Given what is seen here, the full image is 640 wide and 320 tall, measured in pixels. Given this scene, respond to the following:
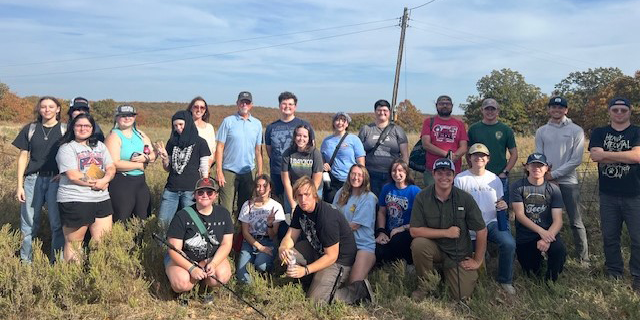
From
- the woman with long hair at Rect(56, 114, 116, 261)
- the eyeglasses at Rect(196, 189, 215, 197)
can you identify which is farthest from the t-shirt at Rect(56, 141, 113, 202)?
the eyeglasses at Rect(196, 189, 215, 197)

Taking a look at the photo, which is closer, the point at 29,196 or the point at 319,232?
the point at 319,232

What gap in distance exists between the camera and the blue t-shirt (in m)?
5.88

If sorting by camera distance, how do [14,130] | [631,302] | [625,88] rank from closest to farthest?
1. [631,302]
2. [14,130]
3. [625,88]

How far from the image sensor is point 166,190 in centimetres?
553

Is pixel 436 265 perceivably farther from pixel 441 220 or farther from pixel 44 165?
pixel 44 165

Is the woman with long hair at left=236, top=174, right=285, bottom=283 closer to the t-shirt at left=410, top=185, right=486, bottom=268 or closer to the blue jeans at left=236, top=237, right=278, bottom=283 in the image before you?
the blue jeans at left=236, top=237, right=278, bottom=283

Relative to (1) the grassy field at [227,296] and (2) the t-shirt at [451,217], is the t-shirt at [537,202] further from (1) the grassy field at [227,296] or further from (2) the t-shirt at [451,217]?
(2) the t-shirt at [451,217]

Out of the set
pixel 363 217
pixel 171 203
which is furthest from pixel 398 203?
pixel 171 203

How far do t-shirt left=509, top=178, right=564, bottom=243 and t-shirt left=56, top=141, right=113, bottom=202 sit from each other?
173 inches

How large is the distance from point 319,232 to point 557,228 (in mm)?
2474

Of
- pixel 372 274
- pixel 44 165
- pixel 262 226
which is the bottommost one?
pixel 372 274

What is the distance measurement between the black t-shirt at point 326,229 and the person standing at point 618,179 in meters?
2.64

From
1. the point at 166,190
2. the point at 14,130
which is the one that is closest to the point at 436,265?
the point at 166,190

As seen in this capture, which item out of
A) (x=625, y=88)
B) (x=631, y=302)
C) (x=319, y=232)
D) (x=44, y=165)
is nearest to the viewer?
(x=631, y=302)
